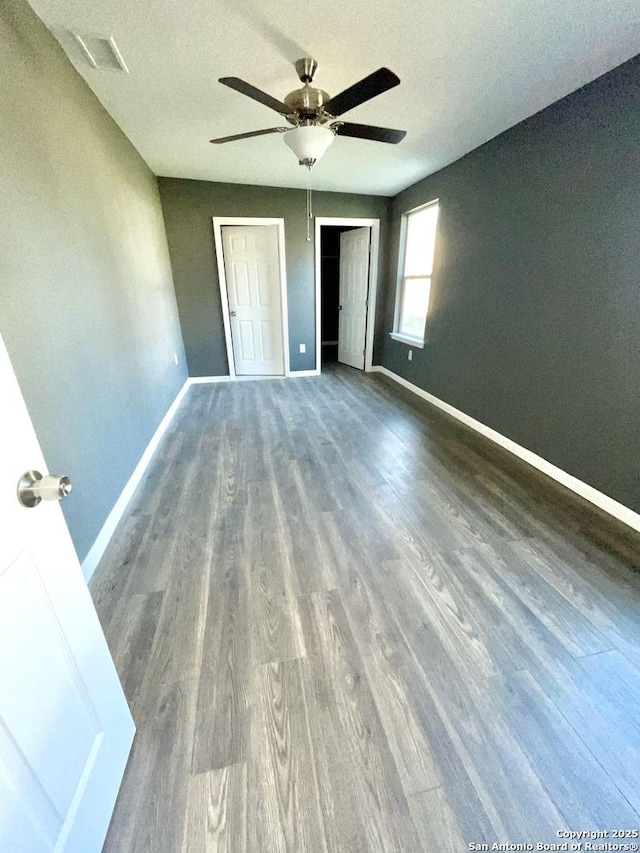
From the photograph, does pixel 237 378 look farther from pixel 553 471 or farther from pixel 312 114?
pixel 553 471

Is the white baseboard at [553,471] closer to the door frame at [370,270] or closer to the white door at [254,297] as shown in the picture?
the door frame at [370,270]

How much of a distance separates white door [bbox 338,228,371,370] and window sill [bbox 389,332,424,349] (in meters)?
0.55

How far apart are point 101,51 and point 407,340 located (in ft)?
11.4

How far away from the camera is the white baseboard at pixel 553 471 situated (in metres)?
1.96

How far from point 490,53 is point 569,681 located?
288 cm

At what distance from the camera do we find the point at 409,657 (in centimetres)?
125

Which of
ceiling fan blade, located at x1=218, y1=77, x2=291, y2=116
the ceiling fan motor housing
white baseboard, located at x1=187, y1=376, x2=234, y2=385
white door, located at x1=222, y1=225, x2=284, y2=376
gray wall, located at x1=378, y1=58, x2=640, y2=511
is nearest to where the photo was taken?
ceiling fan blade, located at x1=218, y1=77, x2=291, y2=116

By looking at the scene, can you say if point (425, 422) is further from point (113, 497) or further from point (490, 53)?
point (113, 497)

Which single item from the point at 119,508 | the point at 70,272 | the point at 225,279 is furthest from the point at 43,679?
the point at 225,279

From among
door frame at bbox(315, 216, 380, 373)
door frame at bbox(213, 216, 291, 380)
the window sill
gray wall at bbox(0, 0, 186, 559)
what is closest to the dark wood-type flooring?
gray wall at bbox(0, 0, 186, 559)

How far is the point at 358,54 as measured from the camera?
5.68 ft

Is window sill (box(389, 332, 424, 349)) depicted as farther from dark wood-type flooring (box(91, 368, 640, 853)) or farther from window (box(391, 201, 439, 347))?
dark wood-type flooring (box(91, 368, 640, 853))

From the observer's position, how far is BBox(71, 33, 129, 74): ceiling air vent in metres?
1.63

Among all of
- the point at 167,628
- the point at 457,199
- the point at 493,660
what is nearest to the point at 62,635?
the point at 167,628
